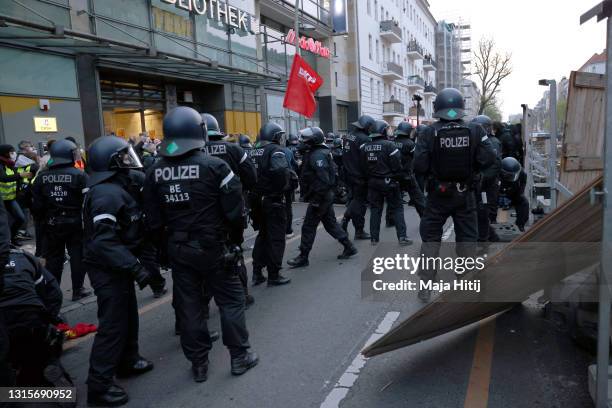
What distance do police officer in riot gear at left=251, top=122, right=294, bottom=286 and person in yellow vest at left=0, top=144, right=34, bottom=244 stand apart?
4.46 m

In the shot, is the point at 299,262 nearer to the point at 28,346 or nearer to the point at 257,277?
the point at 257,277

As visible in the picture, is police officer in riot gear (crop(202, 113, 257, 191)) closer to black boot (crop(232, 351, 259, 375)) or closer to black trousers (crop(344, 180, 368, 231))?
black boot (crop(232, 351, 259, 375))

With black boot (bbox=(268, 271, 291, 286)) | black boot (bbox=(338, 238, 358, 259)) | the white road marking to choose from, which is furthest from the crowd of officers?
black boot (bbox=(338, 238, 358, 259))

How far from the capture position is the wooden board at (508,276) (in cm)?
291

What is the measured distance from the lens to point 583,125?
5.16 metres

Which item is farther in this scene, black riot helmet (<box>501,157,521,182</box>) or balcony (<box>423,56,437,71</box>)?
balcony (<box>423,56,437,71</box>)

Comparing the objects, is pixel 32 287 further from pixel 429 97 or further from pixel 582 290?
pixel 429 97

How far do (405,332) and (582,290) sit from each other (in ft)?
4.99

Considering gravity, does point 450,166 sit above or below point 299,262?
above

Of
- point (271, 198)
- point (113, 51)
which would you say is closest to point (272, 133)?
point (271, 198)

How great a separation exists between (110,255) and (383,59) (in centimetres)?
3952

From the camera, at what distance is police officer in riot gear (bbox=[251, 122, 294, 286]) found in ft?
18.9

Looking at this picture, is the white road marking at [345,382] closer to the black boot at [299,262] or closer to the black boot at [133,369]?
the black boot at [133,369]

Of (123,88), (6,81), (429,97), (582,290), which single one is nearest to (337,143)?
(123,88)
